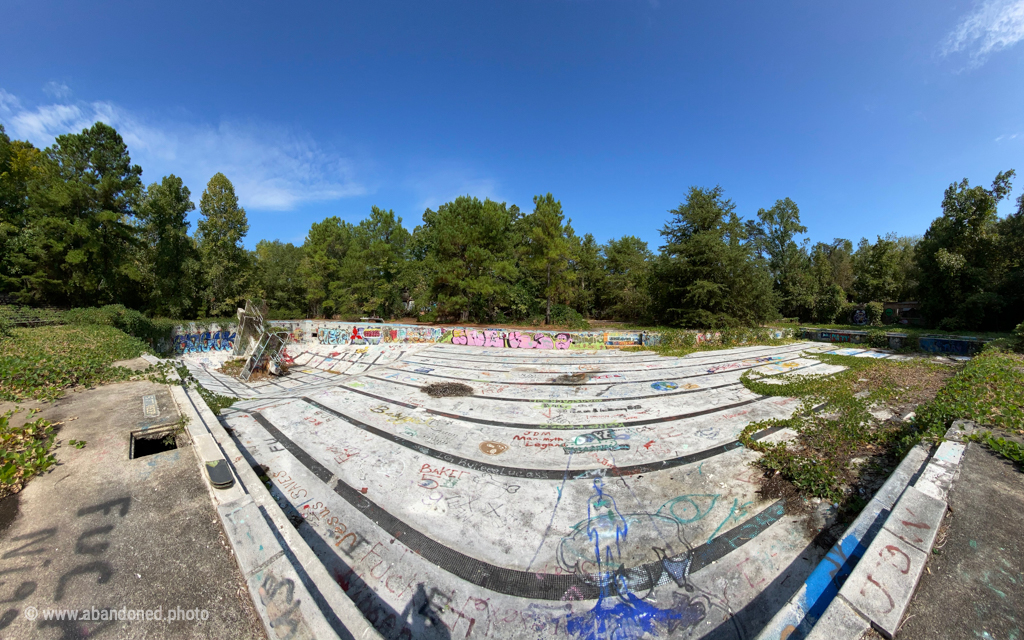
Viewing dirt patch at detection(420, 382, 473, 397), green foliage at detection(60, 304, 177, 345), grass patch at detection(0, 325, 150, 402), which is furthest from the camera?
green foliage at detection(60, 304, 177, 345)

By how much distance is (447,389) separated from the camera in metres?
9.46

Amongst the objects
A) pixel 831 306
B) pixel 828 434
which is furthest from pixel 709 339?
pixel 831 306

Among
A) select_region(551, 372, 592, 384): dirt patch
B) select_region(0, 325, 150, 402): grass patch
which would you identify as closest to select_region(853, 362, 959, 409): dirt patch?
select_region(551, 372, 592, 384): dirt patch

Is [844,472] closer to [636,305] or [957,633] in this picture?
[957,633]

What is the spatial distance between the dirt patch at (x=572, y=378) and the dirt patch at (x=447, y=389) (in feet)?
9.00

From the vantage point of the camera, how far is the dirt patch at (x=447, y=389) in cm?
902

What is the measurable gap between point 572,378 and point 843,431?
627 centimetres

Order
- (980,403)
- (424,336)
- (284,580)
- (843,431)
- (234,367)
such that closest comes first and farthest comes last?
(284,580)
(980,403)
(843,431)
(234,367)
(424,336)

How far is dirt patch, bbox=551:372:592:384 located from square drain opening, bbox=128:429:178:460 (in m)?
8.32

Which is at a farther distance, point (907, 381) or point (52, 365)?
point (907, 381)

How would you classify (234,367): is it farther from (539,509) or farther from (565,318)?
(565,318)

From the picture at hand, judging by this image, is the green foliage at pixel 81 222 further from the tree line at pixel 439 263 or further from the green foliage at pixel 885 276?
the green foliage at pixel 885 276

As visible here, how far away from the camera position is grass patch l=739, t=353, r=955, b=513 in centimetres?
430

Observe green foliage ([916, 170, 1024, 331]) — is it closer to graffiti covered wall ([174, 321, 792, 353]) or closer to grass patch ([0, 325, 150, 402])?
graffiti covered wall ([174, 321, 792, 353])
